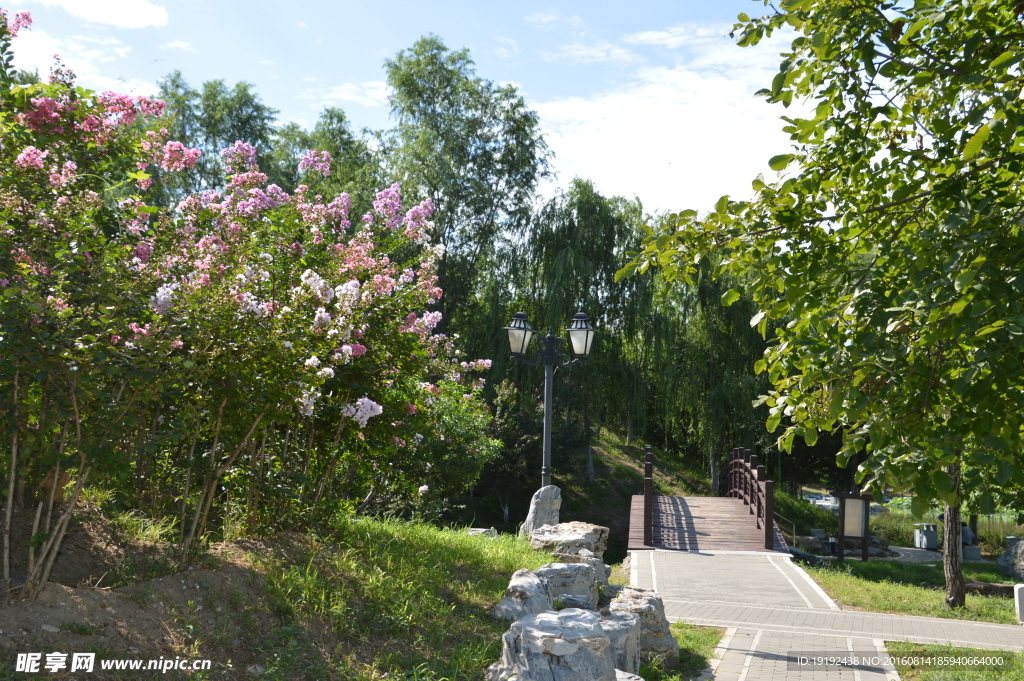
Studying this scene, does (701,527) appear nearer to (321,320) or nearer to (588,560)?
(588,560)

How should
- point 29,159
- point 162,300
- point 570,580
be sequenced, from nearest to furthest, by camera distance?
point 162,300 < point 29,159 < point 570,580

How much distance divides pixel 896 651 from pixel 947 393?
4.61 metres

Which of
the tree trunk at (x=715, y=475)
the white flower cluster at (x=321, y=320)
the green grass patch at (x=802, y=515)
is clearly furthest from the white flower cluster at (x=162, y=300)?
the green grass patch at (x=802, y=515)

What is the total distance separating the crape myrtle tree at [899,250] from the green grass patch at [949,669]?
133 inches

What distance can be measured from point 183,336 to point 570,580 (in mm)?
3871

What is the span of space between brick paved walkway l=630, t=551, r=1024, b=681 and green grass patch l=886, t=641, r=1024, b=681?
0.16 meters

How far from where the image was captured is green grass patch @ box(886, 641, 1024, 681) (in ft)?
19.7

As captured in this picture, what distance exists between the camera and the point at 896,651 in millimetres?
7102

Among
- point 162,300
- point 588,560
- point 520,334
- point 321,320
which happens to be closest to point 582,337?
point 520,334

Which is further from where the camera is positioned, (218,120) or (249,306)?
(218,120)

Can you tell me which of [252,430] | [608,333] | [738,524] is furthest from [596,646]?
[608,333]

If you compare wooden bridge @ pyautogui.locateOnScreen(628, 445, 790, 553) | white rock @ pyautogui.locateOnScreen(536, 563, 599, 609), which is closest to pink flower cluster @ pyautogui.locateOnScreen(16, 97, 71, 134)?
white rock @ pyautogui.locateOnScreen(536, 563, 599, 609)

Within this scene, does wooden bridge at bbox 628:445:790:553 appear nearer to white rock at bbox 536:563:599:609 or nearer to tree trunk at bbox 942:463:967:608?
tree trunk at bbox 942:463:967:608

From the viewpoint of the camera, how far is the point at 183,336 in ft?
16.4
